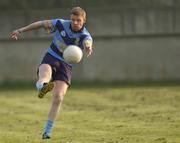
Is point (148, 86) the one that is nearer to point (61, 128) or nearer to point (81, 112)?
point (81, 112)

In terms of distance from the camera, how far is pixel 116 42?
27.0 meters

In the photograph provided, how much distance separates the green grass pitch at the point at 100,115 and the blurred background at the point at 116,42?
54.7 inches

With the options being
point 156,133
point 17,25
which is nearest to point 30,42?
point 17,25

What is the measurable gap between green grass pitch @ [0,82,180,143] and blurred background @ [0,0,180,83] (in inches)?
54.7

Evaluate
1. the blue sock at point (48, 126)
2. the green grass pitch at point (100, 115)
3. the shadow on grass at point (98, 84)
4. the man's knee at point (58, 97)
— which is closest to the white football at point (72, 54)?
the man's knee at point (58, 97)

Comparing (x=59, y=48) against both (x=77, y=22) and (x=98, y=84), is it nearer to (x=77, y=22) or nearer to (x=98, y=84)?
(x=77, y=22)

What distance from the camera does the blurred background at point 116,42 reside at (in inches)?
1059

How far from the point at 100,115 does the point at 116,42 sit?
1047 cm

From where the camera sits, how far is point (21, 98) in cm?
2189

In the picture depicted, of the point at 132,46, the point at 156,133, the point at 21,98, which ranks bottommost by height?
the point at 156,133

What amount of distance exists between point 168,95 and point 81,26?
36.4 feet

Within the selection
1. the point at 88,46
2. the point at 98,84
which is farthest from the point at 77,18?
the point at 98,84

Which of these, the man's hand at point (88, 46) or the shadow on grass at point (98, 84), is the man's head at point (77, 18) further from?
the shadow on grass at point (98, 84)

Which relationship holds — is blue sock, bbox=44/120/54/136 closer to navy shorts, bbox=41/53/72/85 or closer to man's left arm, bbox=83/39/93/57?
navy shorts, bbox=41/53/72/85
